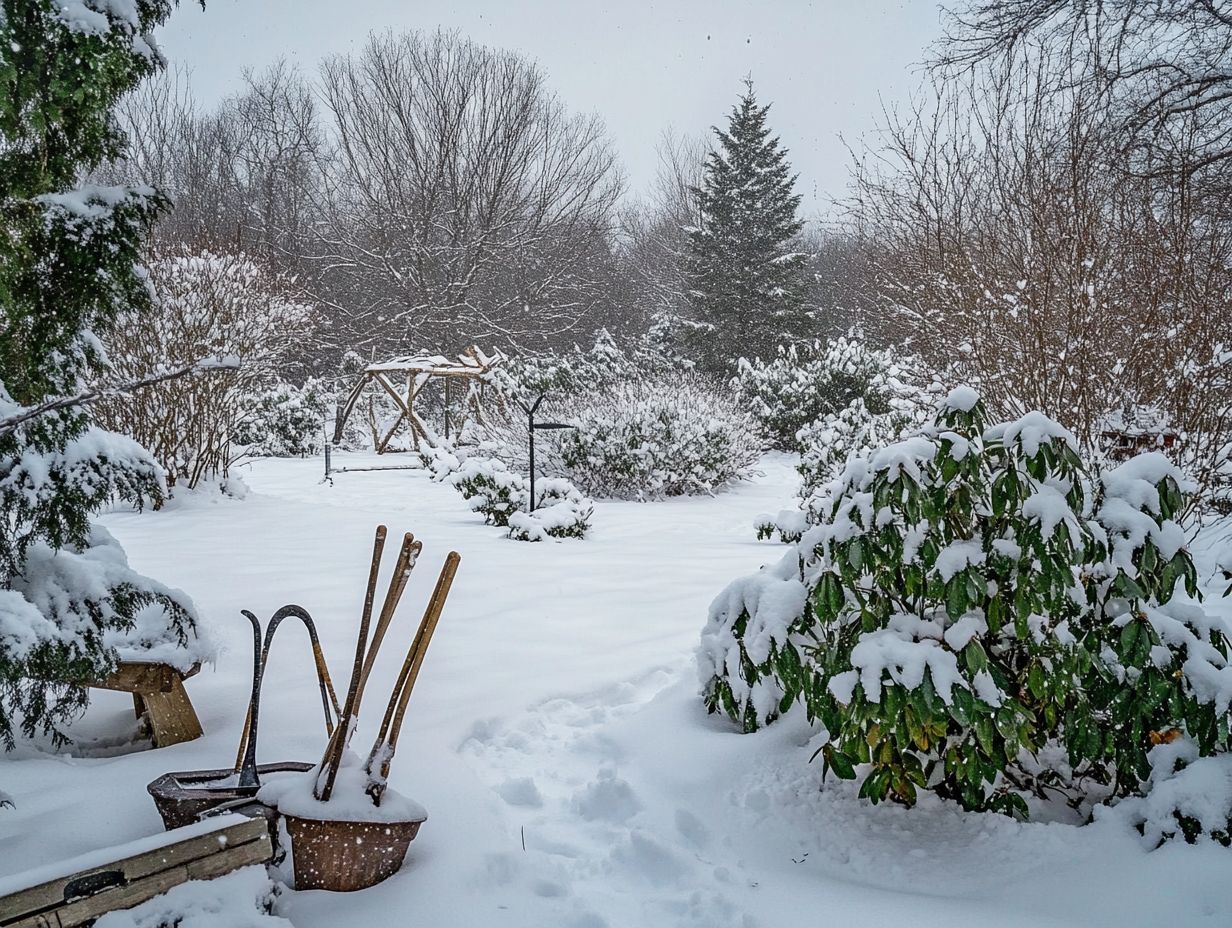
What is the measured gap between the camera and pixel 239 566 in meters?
4.85

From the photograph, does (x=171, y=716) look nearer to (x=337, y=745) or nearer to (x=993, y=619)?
(x=337, y=745)

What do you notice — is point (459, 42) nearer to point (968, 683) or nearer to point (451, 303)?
A: point (451, 303)

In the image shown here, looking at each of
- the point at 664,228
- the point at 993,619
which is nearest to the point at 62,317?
the point at 993,619

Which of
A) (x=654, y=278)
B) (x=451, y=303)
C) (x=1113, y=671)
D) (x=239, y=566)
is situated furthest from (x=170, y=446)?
(x=654, y=278)

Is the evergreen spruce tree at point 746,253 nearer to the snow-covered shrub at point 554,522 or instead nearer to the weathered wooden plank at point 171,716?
the snow-covered shrub at point 554,522

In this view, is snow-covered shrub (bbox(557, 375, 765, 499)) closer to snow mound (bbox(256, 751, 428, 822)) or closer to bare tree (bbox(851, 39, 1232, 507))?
bare tree (bbox(851, 39, 1232, 507))

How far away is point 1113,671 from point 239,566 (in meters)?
4.51

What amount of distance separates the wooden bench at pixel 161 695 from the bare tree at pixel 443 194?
17202 mm

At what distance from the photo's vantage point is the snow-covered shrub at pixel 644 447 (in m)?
9.21

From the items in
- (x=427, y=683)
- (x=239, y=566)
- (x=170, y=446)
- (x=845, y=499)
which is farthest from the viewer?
(x=170, y=446)

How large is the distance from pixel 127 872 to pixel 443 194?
2040 cm

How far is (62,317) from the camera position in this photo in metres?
2.09

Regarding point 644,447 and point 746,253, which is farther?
point 746,253

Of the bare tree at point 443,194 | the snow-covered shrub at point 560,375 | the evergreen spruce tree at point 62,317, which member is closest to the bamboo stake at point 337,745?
the evergreen spruce tree at point 62,317
